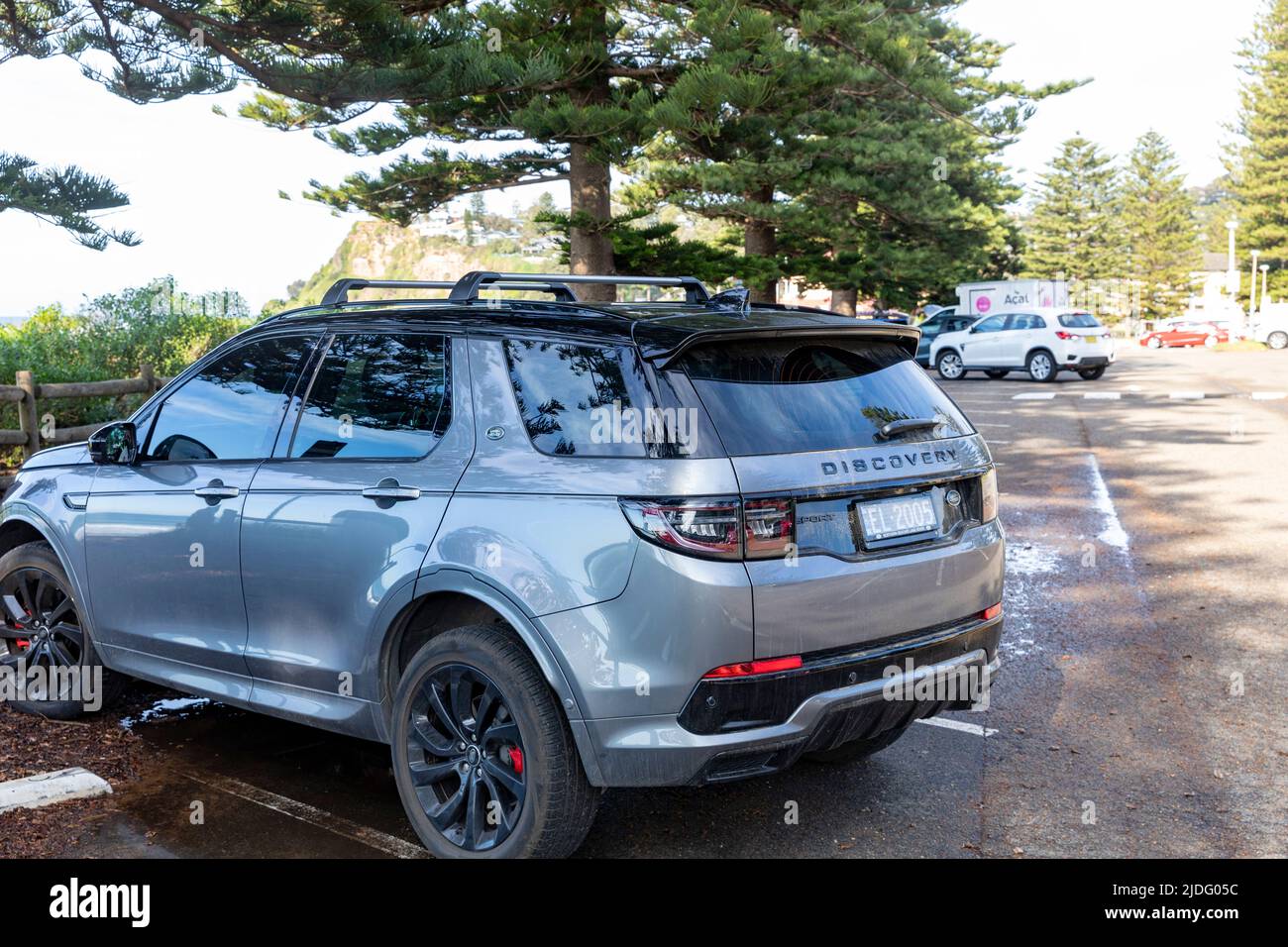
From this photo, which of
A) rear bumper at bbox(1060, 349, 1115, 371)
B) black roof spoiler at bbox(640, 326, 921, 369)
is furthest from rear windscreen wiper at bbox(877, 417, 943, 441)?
rear bumper at bbox(1060, 349, 1115, 371)

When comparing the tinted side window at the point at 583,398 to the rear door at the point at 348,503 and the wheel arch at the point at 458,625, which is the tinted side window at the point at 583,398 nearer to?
the rear door at the point at 348,503

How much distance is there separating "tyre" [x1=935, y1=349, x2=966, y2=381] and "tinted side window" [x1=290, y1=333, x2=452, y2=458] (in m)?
29.2

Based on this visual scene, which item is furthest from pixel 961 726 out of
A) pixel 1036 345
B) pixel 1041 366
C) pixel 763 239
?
pixel 1041 366

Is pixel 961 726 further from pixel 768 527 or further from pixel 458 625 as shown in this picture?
pixel 458 625

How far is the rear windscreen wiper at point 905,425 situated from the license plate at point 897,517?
220 millimetres

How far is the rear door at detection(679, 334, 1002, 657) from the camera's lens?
3.54 meters

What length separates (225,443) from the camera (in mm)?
4781

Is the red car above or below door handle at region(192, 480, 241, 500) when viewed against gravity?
above

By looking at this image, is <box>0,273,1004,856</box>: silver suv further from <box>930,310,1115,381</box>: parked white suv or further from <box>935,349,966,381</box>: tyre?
<box>935,349,966,381</box>: tyre

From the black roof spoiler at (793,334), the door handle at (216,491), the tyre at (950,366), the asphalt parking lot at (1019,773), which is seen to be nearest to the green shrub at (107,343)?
the door handle at (216,491)

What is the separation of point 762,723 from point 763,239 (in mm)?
22554

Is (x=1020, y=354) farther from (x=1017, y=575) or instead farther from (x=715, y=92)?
(x=1017, y=575)

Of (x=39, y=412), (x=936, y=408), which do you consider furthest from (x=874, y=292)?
(x=936, y=408)

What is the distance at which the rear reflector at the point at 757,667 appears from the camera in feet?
11.3
